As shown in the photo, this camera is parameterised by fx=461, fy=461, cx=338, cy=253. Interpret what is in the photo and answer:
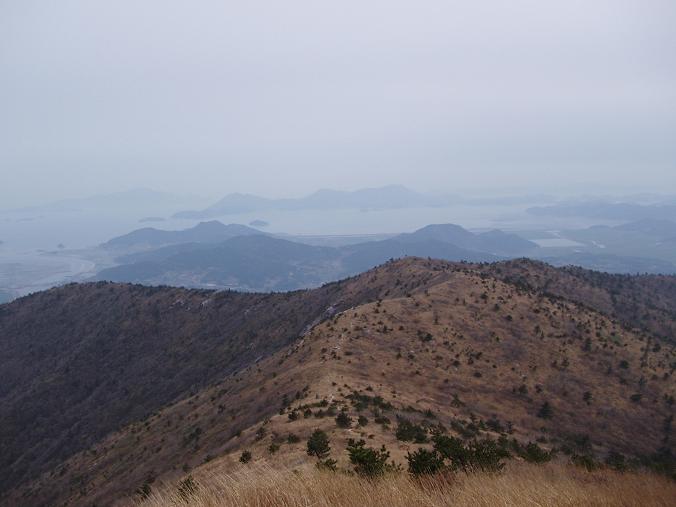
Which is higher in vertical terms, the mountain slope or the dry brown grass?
the dry brown grass

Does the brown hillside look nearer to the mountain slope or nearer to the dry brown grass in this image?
the dry brown grass

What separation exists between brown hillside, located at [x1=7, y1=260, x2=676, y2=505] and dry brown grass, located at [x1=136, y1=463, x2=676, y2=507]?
22.2 ft

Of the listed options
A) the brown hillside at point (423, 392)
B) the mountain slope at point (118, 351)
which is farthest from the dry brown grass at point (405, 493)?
the mountain slope at point (118, 351)

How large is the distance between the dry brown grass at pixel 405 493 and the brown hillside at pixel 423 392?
6.76 meters

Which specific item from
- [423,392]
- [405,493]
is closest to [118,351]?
[423,392]

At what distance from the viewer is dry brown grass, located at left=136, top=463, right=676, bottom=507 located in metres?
5.71

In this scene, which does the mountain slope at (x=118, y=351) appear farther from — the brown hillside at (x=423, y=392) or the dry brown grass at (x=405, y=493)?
the dry brown grass at (x=405, y=493)

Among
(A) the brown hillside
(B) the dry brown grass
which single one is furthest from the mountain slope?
(B) the dry brown grass

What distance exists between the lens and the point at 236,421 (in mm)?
21734

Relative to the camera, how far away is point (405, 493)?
19.7ft

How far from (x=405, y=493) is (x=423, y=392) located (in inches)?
Answer: 708

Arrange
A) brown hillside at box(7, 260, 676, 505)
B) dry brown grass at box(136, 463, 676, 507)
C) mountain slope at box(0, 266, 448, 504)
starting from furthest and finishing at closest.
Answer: mountain slope at box(0, 266, 448, 504) → brown hillside at box(7, 260, 676, 505) → dry brown grass at box(136, 463, 676, 507)

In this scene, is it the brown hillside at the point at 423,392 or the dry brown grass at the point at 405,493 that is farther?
the brown hillside at the point at 423,392

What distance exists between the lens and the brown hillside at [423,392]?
1858 centimetres
